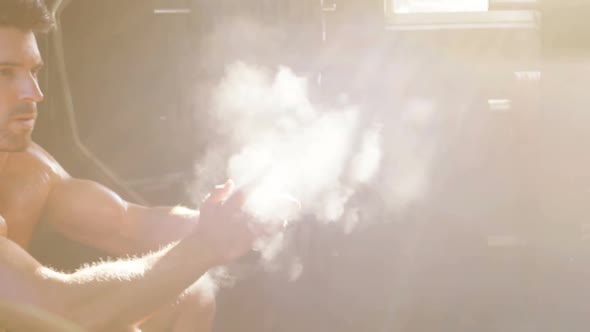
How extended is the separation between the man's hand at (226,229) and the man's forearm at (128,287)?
20mm

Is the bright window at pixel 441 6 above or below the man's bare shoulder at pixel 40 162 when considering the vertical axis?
below

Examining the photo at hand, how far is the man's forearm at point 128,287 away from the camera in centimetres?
129

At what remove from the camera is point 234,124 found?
2.07 meters

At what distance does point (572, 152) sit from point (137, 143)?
1.85 meters

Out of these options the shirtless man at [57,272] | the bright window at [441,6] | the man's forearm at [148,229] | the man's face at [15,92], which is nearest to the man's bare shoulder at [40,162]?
the shirtless man at [57,272]

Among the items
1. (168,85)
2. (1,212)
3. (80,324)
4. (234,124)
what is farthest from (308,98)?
(80,324)

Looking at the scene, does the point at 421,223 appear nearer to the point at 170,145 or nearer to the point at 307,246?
the point at 307,246

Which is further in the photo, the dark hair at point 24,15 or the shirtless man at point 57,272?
the dark hair at point 24,15

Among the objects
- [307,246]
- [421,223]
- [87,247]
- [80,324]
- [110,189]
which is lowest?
[421,223]

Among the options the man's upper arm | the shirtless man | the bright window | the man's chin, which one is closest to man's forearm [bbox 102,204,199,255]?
the man's upper arm

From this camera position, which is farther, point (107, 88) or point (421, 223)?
point (421, 223)

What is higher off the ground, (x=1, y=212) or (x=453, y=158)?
(x=1, y=212)

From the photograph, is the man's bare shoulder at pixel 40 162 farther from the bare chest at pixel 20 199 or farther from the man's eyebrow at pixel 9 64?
the man's eyebrow at pixel 9 64

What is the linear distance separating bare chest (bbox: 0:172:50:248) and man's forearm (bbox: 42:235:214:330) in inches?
17.6
